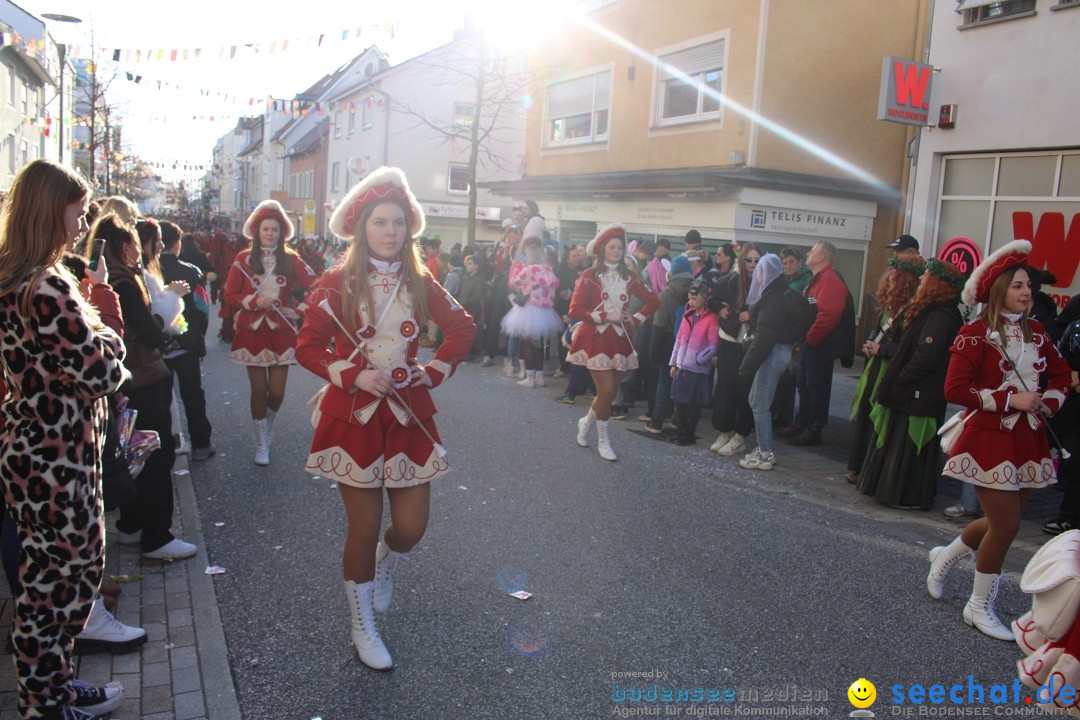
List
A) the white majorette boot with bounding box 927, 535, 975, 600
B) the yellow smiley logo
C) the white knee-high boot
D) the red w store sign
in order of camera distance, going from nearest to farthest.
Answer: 1. the yellow smiley logo
2. the white knee-high boot
3. the white majorette boot with bounding box 927, 535, 975, 600
4. the red w store sign

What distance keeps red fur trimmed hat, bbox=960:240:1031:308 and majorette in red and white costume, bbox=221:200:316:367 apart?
494 cm

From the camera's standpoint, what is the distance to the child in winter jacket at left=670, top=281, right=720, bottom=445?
323 inches

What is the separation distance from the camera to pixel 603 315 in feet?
25.3

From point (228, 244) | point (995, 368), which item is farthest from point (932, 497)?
point (228, 244)

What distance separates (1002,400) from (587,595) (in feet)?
8.01

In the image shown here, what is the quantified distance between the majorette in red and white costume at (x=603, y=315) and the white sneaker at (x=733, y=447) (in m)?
1.27

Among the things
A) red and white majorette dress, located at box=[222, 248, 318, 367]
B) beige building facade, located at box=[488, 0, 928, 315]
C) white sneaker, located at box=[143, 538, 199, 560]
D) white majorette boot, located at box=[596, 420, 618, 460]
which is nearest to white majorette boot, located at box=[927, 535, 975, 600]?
white majorette boot, located at box=[596, 420, 618, 460]

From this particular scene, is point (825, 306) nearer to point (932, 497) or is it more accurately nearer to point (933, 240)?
point (932, 497)

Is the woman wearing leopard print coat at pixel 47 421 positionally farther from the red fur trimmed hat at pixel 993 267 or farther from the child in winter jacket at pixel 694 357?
the child in winter jacket at pixel 694 357

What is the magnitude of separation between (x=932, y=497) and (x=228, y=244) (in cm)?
2304

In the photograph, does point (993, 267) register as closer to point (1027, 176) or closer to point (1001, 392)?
point (1001, 392)

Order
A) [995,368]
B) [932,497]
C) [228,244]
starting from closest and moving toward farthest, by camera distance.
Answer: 1. [995,368]
2. [932,497]
3. [228,244]

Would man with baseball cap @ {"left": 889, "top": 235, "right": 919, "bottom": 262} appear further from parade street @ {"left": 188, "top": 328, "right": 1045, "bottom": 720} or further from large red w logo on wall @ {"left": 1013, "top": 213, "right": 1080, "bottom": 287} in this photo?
large red w logo on wall @ {"left": 1013, "top": 213, "right": 1080, "bottom": 287}

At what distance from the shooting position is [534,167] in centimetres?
2294
